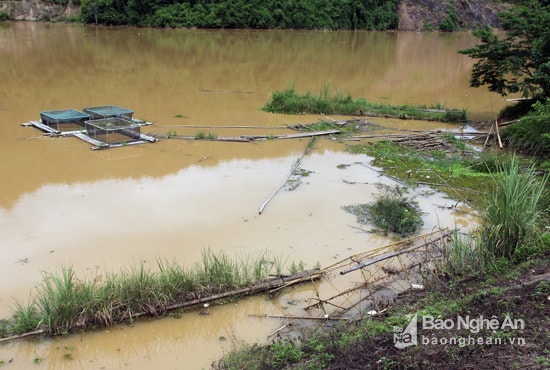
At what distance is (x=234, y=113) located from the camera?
44.7 ft

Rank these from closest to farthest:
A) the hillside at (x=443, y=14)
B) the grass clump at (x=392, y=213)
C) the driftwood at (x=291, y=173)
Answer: the grass clump at (x=392, y=213)
the driftwood at (x=291, y=173)
the hillside at (x=443, y=14)

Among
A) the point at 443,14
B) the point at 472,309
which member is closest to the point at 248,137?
the point at 472,309

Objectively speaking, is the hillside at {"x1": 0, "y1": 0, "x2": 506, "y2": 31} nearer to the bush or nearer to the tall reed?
the bush

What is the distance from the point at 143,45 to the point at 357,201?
2306 centimetres

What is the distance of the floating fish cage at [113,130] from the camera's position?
10.5 meters

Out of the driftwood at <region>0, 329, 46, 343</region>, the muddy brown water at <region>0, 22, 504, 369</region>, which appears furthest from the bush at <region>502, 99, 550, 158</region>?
the driftwood at <region>0, 329, 46, 343</region>

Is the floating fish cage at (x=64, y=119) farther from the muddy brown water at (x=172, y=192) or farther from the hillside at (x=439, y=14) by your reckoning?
the hillside at (x=439, y=14)

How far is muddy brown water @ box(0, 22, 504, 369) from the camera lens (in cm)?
470

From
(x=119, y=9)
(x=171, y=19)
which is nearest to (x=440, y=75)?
(x=171, y=19)

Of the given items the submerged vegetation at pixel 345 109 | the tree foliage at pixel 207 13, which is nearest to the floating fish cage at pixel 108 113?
the submerged vegetation at pixel 345 109

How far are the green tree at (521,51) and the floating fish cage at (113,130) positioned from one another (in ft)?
26.9

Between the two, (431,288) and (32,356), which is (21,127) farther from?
(431,288)

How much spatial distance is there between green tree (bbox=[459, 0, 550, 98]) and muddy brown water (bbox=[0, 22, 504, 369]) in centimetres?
207

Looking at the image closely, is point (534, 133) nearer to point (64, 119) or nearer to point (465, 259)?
point (465, 259)
